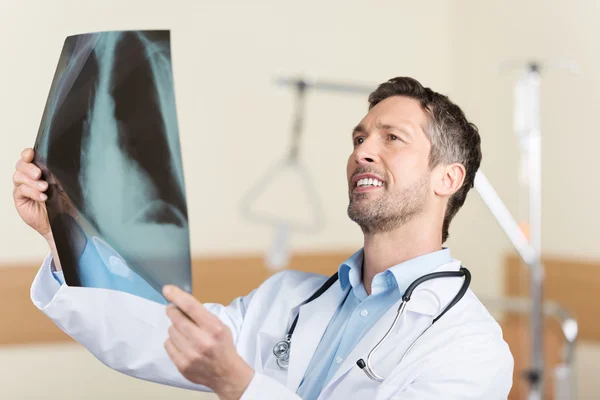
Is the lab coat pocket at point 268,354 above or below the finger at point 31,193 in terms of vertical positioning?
below

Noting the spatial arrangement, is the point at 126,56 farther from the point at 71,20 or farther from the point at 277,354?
the point at 71,20

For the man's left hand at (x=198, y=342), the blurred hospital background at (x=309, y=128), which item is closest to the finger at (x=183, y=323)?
the man's left hand at (x=198, y=342)

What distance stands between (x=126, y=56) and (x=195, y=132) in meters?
1.98

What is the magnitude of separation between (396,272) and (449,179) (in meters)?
0.26

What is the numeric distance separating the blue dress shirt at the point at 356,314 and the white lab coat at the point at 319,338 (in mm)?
19

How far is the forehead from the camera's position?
1553mm

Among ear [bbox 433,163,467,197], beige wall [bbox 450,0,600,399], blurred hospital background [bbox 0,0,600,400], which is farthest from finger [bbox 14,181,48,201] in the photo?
beige wall [bbox 450,0,600,399]

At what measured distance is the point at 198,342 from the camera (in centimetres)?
101

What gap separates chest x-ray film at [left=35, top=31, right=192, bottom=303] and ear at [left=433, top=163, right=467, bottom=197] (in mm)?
638

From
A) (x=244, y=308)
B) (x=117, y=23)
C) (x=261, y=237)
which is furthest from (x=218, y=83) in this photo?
(x=244, y=308)

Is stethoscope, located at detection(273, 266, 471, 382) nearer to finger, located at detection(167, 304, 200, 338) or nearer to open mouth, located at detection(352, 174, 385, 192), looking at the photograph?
open mouth, located at detection(352, 174, 385, 192)

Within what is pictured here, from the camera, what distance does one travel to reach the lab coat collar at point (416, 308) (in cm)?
134

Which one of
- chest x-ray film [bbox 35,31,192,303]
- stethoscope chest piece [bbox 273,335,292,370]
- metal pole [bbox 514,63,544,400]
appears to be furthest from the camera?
metal pole [bbox 514,63,544,400]

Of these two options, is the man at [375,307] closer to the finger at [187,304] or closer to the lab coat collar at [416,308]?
the lab coat collar at [416,308]
